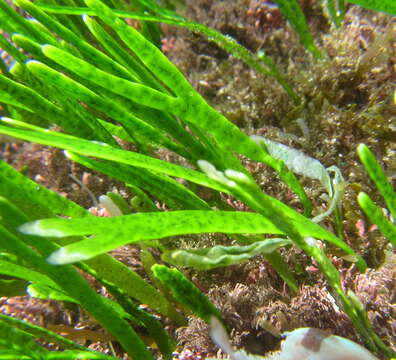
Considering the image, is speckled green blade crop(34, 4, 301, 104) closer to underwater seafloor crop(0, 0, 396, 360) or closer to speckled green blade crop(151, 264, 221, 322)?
underwater seafloor crop(0, 0, 396, 360)

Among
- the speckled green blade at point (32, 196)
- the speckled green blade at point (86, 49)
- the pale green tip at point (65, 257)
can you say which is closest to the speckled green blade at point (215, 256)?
the pale green tip at point (65, 257)

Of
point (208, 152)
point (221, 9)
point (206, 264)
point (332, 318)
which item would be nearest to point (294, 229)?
point (206, 264)

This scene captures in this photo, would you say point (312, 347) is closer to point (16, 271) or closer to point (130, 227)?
point (130, 227)

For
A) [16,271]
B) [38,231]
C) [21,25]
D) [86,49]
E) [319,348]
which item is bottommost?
[319,348]

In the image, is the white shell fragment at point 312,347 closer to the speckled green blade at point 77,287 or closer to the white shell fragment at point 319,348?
the white shell fragment at point 319,348

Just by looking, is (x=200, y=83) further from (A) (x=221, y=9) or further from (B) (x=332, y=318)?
(B) (x=332, y=318)

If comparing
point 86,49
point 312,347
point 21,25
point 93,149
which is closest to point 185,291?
point 312,347

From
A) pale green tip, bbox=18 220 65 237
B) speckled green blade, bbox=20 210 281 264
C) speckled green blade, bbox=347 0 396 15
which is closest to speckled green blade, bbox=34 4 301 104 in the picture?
speckled green blade, bbox=347 0 396 15
